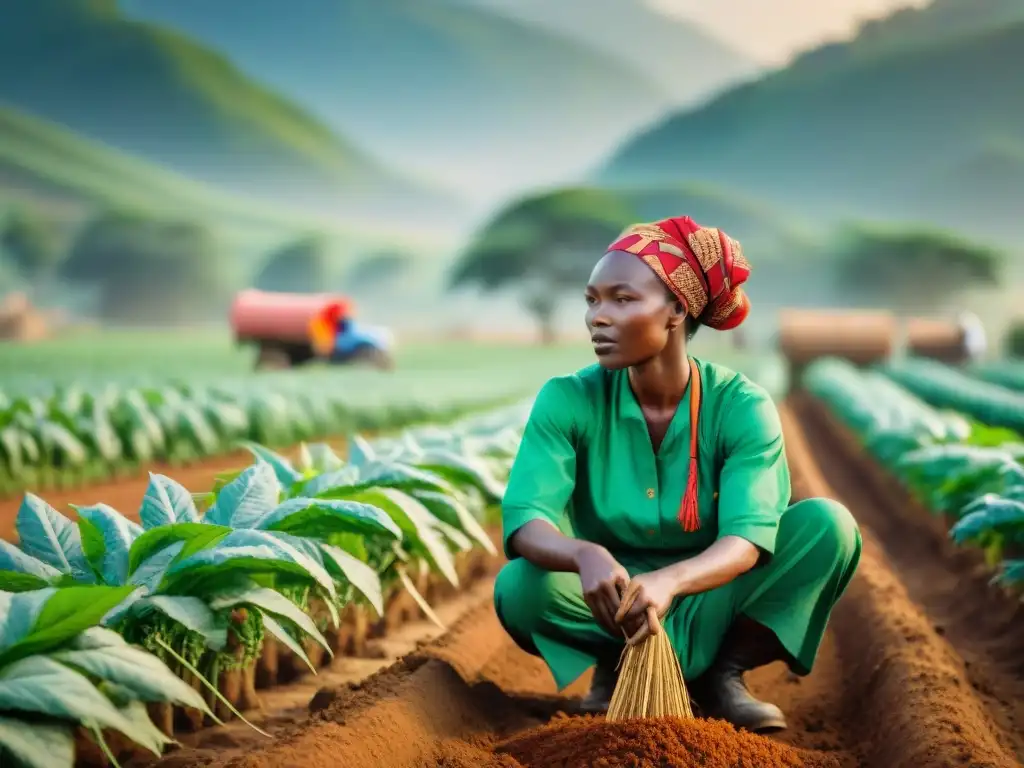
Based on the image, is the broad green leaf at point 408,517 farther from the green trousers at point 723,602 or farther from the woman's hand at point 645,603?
the woman's hand at point 645,603

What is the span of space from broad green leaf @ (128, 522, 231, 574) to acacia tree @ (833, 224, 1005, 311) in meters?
48.4

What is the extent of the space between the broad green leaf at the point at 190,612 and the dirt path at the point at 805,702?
0.24m

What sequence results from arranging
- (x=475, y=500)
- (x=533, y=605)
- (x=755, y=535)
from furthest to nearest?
(x=475, y=500) → (x=533, y=605) → (x=755, y=535)

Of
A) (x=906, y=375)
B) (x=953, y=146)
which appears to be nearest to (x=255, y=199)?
(x=953, y=146)

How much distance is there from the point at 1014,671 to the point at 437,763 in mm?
2214

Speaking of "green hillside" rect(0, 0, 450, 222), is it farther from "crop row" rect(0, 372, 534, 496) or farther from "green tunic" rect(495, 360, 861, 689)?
"green tunic" rect(495, 360, 861, 689)

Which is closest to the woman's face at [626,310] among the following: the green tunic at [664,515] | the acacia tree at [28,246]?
the green tunic at [664,515]

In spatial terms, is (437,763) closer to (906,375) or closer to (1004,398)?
(1004,398)

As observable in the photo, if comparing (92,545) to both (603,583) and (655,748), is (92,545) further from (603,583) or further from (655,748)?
(655,748)

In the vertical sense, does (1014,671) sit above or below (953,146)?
below

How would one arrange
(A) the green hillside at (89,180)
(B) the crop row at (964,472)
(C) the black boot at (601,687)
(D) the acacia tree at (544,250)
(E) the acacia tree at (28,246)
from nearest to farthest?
(C) the black boot at (601,687)
(B) the crop row at (964,472)
(D) the acacia tree at (544,250)
(E) the acacia tree at (28,246)
(A) the green hillside at (89,180)

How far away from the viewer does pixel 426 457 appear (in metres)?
3.61

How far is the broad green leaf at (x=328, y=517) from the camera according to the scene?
8.04 feet

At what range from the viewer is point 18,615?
1.75 meters
